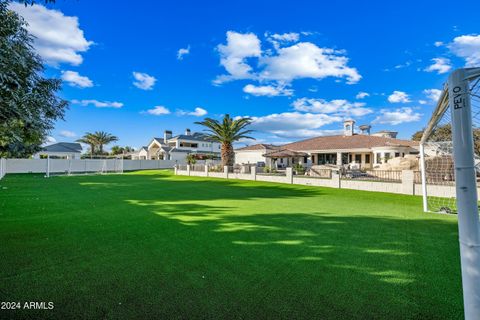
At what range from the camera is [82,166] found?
32.4m

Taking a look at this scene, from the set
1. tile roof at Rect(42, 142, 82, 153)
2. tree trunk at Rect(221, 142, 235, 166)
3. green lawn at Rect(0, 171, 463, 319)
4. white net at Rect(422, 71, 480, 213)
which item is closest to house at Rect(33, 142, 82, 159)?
tile roof at Rect(42, 142, 82, 153)

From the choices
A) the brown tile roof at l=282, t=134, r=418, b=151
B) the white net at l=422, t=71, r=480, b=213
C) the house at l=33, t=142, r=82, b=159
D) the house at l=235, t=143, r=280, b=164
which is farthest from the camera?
the house at l=33, t=142, r=82, b=159

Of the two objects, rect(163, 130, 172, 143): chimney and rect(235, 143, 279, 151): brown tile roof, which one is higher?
rect(163, 130, 172, 143): chimney

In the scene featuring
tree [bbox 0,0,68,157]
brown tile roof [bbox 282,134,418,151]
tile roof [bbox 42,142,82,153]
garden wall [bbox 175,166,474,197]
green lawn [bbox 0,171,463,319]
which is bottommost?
green lawn [bbox 0,171,463,319]

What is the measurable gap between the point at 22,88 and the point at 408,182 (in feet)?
52.0

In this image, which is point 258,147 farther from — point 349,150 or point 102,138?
point 102,138

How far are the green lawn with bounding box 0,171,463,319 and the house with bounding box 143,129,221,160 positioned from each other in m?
37.8

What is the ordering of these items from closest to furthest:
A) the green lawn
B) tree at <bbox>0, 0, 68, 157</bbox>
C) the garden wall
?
the green lawn < tree at <bbox>0, 0, 68, 157</bbox> < the garden wall

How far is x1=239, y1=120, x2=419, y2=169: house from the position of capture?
24.3m

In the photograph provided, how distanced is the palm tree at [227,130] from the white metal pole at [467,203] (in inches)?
913

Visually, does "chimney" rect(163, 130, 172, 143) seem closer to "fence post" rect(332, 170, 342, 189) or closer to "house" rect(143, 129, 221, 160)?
"house" rect(143, 129, 221, 160)

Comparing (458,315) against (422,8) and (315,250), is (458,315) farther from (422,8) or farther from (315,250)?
(422,8)

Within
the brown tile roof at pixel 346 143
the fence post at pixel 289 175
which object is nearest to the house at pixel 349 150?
the brown tile roof at pixel 346 143

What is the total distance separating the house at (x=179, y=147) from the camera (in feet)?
151
